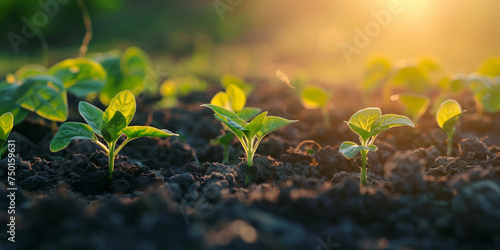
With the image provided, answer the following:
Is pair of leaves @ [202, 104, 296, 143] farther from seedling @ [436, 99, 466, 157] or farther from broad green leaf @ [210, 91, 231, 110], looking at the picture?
seedling @ [436, 99, 466, 157]

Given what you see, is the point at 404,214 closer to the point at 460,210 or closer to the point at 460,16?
the point at 460,210

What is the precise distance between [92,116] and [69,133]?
13 centimetres

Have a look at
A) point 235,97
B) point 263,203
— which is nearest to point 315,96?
point 235,97

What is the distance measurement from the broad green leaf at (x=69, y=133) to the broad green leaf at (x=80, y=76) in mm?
1051

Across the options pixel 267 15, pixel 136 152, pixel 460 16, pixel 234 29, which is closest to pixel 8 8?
pixel 234 29

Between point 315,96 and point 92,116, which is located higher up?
point 315,96

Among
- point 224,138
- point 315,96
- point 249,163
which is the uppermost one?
point 315,96

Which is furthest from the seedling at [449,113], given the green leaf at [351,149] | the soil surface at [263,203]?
the green leaf at [351,149]

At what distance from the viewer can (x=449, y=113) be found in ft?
6.69

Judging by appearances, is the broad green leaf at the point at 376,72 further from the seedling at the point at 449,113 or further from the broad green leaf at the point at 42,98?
the broad green leaf at the point at 42,98

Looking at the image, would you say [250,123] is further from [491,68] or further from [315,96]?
[491,68]

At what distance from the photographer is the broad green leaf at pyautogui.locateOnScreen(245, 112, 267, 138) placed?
1761 mm

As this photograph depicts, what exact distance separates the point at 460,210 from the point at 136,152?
1941mm

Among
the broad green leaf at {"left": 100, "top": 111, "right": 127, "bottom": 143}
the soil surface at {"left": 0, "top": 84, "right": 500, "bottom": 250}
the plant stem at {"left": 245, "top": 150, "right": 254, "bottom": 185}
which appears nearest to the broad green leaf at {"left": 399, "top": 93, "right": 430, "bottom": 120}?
the soil surface at {"left": 0, "top": 84, "right": 500, "bottom": 250}
